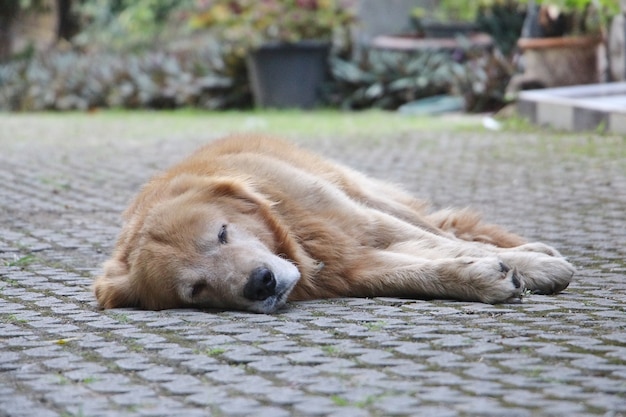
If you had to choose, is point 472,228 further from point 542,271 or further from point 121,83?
point 121,83

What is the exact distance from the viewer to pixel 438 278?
4406 mm

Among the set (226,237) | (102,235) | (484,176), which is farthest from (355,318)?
(484,176)

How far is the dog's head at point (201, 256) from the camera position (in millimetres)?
4090

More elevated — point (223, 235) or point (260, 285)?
point (223, 235)

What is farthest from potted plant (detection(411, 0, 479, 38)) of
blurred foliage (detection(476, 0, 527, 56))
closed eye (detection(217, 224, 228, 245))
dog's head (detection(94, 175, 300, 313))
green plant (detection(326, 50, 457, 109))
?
closed eye (detection(217, 224, 228, 245))

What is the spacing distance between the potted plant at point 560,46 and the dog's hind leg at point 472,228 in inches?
310

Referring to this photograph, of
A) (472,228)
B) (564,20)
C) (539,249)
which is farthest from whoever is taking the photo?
(564,20)

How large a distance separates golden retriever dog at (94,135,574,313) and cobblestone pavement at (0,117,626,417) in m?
0.09

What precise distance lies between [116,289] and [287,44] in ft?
39.0

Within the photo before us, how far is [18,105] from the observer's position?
19.0m

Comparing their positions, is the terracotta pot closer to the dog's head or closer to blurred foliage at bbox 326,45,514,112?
blurred foliage at bbox 326,45,514,112

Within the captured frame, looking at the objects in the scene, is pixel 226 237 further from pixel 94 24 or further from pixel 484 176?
pixel 94 24

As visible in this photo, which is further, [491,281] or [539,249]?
[539,249]

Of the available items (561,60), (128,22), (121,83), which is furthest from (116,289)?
(128,22)
